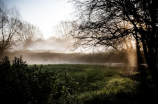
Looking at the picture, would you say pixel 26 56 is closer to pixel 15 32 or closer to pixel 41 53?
pixel 41 53

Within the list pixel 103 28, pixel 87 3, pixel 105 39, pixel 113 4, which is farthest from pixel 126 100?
pixel 87 3

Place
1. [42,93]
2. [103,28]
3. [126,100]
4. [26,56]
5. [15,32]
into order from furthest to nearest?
[26,56]
[15,32]
[103,28]
[126,100]
[42,93]

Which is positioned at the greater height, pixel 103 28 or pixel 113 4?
pixel 113 4

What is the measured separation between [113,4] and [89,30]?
1.51m

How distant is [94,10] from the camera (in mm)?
4910

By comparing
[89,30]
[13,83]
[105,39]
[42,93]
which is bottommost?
[42,93]

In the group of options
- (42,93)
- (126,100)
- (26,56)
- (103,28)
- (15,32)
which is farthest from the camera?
(26,56)

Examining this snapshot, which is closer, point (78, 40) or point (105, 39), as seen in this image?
point (105, 39)

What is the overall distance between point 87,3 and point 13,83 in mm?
4250

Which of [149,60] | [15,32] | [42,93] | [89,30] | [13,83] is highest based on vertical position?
[15,32]

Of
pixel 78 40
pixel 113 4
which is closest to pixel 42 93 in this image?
pixel 78 40

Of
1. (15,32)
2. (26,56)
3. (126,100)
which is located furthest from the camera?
(26,56)

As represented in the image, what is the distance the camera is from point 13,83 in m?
3.43

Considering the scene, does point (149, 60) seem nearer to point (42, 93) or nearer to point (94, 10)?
point (94, 10)
